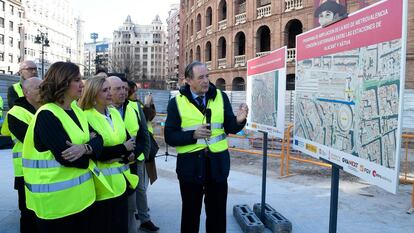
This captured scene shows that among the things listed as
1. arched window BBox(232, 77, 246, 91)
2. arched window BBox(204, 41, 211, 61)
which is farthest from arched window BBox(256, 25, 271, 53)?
arched window BBox(204, 41, 211, 61)

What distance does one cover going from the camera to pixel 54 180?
2654 mm

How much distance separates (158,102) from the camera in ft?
95.7

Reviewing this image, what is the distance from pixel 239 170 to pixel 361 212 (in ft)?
12.5

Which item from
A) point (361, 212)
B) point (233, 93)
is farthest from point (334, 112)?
point (233, 93)

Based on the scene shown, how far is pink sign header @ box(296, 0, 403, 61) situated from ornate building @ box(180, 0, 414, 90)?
18.1 meters

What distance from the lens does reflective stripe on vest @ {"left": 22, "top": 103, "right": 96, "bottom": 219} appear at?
2646mm

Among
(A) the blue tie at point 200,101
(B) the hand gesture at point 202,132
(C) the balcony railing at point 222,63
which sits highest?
(C) the balcony railing at point 222,63

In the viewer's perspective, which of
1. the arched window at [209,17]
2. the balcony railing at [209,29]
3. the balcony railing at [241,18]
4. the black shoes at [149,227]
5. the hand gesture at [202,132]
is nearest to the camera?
the hand gesture at [202,132]

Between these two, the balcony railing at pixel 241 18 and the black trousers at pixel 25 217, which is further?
the balcony railing at pixel 241 18

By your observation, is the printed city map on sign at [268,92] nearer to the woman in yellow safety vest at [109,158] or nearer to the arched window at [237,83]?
the woman in yellow safety vest at [109,158]

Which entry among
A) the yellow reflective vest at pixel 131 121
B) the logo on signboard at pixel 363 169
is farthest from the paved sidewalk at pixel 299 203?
the logo on signboard at pixel 363 169

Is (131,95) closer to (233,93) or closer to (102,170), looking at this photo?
(102,170)

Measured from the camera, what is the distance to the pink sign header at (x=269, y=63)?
4.50 metres

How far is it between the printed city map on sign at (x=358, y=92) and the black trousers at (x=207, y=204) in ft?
3.44
